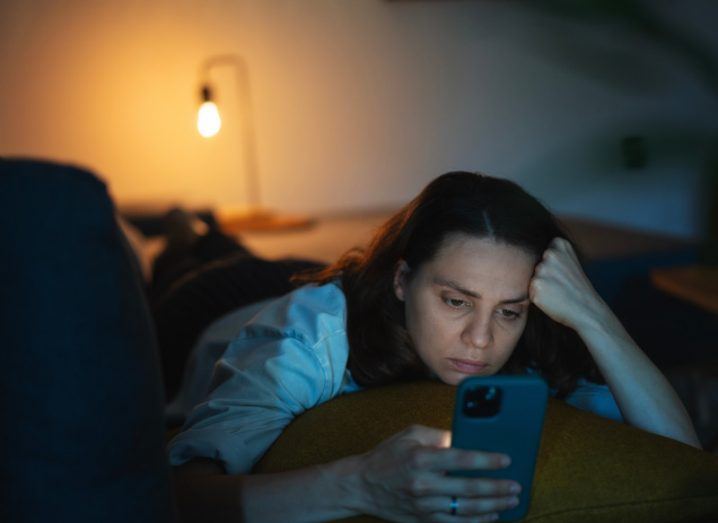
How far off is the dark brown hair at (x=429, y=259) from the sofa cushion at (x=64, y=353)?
500mm

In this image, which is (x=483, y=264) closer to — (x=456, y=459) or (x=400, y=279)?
(x=400, y=279)

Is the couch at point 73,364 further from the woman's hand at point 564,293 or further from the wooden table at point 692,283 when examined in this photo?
the wooden table at point 692,283

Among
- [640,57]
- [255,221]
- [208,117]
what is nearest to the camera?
[640,57]

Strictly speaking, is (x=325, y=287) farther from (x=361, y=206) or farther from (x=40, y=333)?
(x=361, y=206)

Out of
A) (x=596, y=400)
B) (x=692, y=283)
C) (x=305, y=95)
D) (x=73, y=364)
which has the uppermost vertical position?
(x=305, y=95)

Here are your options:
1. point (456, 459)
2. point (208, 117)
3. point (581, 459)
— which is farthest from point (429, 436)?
point (208, 117)

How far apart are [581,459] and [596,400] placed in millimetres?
328

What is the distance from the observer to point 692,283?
2.13 metres

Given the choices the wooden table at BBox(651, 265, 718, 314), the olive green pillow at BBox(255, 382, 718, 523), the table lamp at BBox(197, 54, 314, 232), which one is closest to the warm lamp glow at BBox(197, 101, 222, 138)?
the table lamp at BBox(197, 54, 314, 232)

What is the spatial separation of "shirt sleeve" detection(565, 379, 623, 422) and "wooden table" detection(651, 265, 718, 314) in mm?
1053

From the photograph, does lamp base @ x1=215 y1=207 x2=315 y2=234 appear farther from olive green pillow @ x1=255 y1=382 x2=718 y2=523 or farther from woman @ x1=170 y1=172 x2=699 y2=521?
olive green pillow @ x1=255 y1=382 x2=718 y2=523

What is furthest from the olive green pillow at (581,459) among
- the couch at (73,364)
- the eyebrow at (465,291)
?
the couch at (73,364)

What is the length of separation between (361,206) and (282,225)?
2.02ft

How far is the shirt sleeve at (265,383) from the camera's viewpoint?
0.87m
